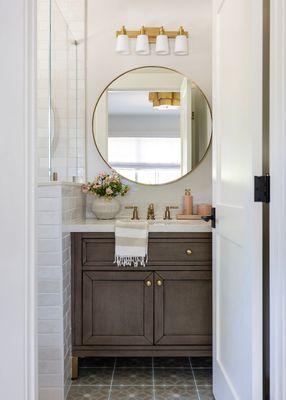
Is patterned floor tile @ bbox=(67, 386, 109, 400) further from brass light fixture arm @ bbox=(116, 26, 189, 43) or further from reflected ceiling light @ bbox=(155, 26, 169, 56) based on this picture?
brass light fixture arm @ bbox=(116, 26, 189, 43)

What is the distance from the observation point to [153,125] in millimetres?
2799

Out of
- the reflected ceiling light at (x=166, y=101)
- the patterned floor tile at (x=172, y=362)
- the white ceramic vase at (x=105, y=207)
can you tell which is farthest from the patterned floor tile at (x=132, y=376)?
the reflected ceiling light at (x=166, y=101)

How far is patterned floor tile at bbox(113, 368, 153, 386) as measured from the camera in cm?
223

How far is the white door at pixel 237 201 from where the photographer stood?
A: 1.36 meters

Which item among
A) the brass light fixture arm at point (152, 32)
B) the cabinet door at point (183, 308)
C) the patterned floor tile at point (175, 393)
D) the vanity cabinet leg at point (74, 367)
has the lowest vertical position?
the patterned floor tile at point (175, 393)

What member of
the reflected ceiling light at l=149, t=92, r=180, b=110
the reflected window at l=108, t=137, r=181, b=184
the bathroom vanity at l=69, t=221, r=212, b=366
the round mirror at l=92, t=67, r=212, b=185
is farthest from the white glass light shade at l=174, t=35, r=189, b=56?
the bathroom vanity at l=69, t=221, r=212, b=366

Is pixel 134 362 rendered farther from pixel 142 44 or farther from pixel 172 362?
pixel 142 44

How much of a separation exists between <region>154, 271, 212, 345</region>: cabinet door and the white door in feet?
0.87

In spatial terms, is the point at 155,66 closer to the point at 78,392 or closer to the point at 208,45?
the point at 208,45

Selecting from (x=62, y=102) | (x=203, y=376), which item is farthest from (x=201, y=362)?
(x=62, y=102)

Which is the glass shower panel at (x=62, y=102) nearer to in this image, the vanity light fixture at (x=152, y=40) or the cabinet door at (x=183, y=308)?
the vanity light fixture at (x=152, y=40)

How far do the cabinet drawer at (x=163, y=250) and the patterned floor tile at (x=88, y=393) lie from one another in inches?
26.4
